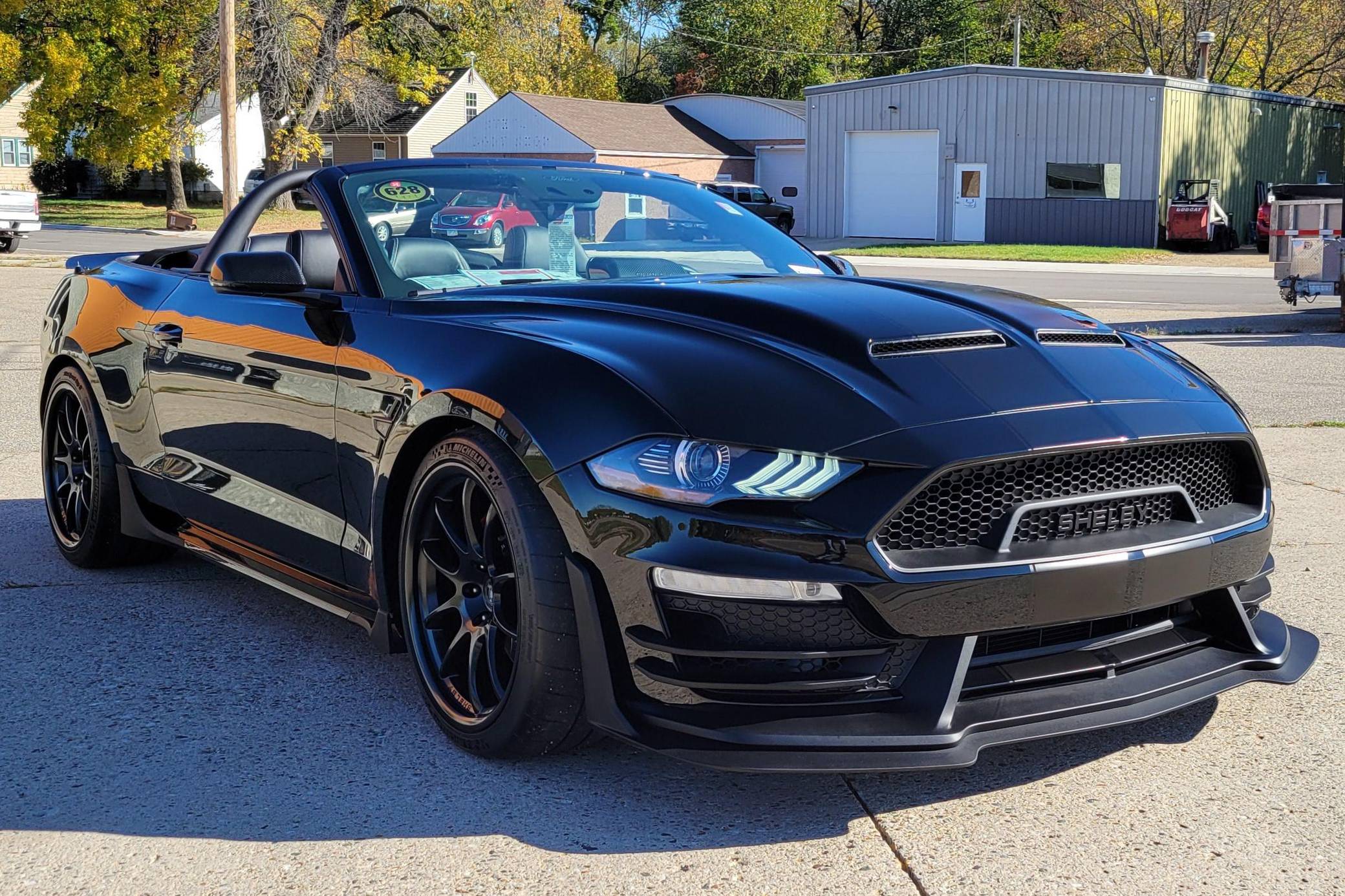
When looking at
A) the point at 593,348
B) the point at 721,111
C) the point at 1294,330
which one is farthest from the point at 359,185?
the point at 721,111

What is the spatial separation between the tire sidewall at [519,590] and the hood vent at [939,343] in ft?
2.94

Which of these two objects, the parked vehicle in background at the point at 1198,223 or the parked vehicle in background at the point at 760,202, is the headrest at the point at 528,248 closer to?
the parked vehicle in background at the point at 1198,223

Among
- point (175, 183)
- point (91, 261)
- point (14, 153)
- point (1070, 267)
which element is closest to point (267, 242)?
point (91, 261)

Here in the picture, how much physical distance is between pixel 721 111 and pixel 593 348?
52552mm

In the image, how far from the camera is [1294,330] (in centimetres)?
1570

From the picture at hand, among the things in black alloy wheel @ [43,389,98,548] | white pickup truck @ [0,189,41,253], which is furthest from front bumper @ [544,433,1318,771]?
white pickup truck @ [0,189,41,253]

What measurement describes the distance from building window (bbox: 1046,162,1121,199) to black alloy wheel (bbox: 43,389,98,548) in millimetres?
35284

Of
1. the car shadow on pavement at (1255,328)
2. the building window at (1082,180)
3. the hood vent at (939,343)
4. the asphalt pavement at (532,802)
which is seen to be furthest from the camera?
the building window at (1082,180)

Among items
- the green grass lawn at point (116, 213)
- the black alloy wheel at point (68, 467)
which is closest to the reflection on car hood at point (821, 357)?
the black alloy wheel at point (68, 467)

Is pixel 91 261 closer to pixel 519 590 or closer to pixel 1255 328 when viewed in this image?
pixel 519 590

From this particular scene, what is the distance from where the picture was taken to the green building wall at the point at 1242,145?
122 feet

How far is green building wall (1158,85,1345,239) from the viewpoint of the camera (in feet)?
122

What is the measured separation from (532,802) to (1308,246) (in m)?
15.3

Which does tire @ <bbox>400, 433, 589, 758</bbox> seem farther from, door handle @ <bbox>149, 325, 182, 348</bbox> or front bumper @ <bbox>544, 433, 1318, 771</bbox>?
door handle @ <bbox>149, 325, 182, 348</bbox>
